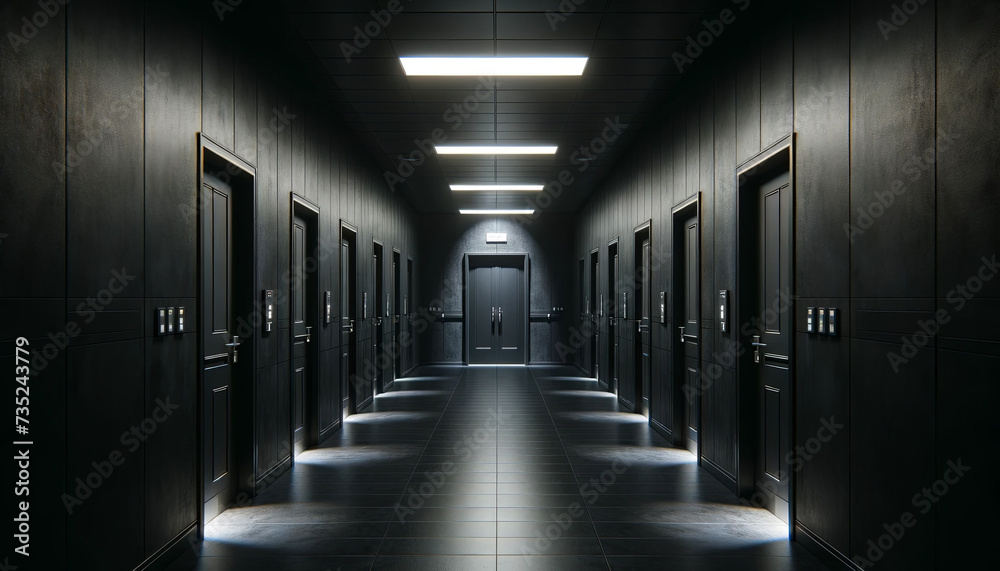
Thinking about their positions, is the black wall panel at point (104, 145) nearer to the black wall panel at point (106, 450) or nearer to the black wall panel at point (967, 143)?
the black wall panel at point (106, 450)

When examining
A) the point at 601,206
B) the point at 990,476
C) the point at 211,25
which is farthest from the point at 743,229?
the point at 601,206

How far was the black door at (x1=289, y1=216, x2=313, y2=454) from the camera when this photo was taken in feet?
20.4

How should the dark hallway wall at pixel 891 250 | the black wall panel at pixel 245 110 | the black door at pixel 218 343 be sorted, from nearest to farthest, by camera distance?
the dark hallway wall at pixel 891 250 → the black door at pixel 218 343 → the black wall panel at pixel 245 110

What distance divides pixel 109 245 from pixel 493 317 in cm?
1320

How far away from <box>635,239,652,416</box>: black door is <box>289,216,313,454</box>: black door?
3.83 metres

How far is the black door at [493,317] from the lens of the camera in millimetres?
16141

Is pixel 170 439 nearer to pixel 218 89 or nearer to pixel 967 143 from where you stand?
pixel 218 89

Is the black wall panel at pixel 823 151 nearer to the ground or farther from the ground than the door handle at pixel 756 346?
farther from the ground

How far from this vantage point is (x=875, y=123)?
10.5ft

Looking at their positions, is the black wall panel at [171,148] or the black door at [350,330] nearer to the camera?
the black wall panel at [171,148]

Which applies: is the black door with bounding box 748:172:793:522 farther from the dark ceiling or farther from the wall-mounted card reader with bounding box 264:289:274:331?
the wall-mounted card reader with bounding box 264:289:274:331

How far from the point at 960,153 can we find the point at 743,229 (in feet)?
8.29

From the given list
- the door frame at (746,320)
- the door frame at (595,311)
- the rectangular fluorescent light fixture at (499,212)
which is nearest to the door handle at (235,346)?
the door frame at (746,320)

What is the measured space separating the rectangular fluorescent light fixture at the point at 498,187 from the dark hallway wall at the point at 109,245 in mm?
7180
